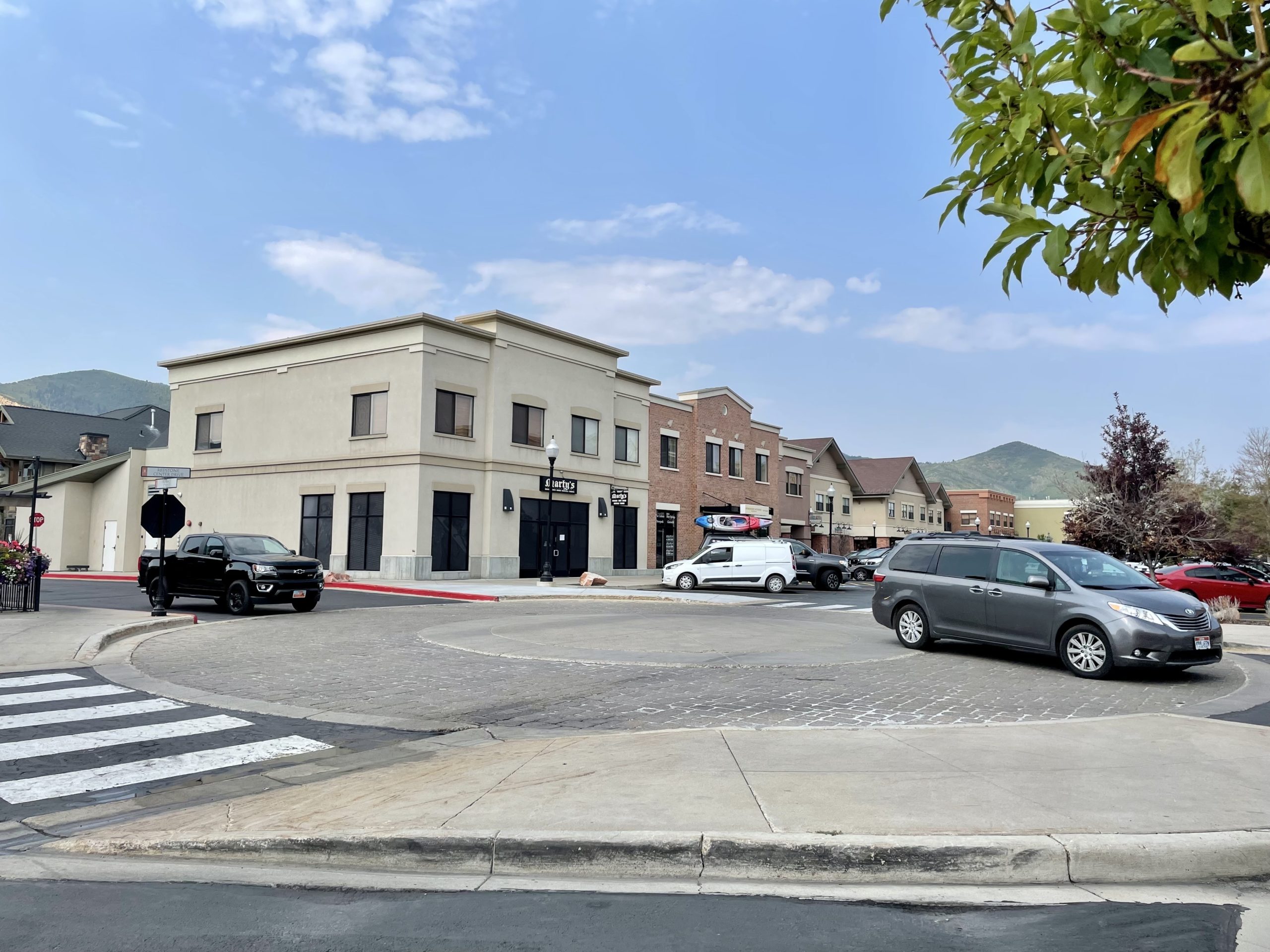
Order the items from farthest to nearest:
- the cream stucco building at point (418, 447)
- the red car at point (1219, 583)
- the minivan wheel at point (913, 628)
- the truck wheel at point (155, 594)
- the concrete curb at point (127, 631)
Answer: the cream stucco building at point (418, 447) < the red car at point (1219, 583) < the truck wheel at point (155, 594) < the minivan wheel at point (913, 628) < the concrete curb at point (127, 631)

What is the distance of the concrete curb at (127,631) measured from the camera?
12766 millimetres

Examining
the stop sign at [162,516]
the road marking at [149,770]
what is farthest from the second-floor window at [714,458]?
the road marking at [149,770]

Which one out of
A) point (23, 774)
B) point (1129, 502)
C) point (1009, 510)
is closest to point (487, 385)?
point (1129, 502)

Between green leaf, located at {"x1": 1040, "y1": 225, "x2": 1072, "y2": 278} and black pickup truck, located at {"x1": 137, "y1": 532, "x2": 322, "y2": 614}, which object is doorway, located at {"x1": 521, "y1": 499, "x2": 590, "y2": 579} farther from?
green leaf, located at {"x1": 1040, "y1": 225, "x2": 1072, "y2": 278}

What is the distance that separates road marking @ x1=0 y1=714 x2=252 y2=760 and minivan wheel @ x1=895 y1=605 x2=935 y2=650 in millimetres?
9389

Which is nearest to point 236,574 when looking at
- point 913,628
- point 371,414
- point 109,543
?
point 913,628

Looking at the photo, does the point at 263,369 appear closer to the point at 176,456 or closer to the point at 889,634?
the point at 176,456

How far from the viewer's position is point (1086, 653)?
1127 centimetres

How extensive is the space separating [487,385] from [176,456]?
A: 53.5 feet

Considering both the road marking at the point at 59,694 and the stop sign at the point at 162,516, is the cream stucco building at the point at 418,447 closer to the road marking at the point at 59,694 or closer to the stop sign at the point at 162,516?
the stop sign at the point at 162,516

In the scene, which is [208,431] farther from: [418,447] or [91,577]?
[418,447]

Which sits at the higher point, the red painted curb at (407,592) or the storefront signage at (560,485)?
the storefront signage at (560,485)

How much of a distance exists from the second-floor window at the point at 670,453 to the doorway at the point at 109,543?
26.2 metres

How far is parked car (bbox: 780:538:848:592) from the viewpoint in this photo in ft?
109
